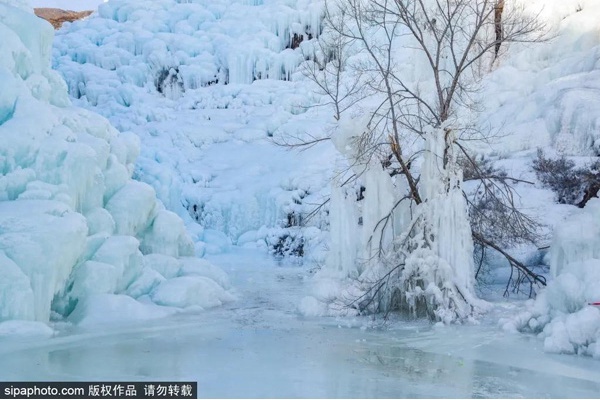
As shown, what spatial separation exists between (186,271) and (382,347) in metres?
4.66

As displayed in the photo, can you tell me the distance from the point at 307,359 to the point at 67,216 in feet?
13.3

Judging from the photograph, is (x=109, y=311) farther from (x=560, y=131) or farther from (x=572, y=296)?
(x=560, y=131)

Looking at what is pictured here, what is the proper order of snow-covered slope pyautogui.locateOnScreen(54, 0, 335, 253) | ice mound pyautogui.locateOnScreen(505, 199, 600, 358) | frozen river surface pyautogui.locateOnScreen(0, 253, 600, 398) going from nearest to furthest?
frozen river surface pyautogui.locateOnScreen(0, 253, 600, 398) → ice mound pyautogui.locateOnScreen(505, 199, 600, 358) → snow-covered slope pyautogui.locateOnScreen(54, 0, 335, 253)

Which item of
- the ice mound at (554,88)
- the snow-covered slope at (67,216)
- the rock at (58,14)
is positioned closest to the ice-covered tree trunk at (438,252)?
the snow-covered slope at (67,216)

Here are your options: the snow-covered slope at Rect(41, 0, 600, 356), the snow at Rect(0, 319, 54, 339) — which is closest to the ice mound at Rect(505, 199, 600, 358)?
the snow-covered slope at Rect(41, 0, 600, 356)

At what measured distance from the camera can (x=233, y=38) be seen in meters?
27.1

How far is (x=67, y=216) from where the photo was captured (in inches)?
354

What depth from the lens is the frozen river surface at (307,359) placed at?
5652mm

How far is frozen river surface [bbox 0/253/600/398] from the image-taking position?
223 inches

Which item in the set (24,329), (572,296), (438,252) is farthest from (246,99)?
(572,296)

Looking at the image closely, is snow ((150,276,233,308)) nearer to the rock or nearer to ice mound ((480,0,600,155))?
ice mound ((480,0,600,155))

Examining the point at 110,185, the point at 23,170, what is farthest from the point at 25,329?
the point at 110,185

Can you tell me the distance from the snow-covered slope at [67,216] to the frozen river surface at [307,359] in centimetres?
78

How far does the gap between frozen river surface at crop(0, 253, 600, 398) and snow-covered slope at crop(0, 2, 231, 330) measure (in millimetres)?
782
